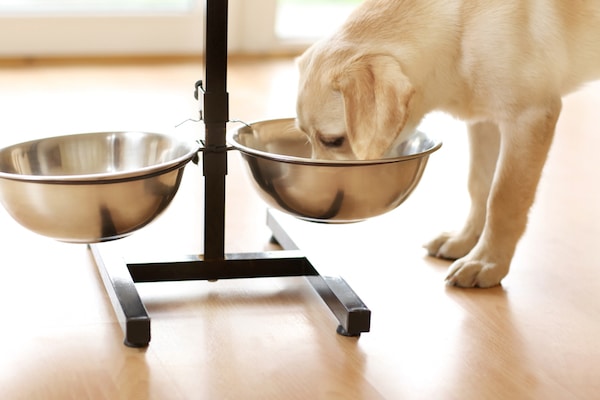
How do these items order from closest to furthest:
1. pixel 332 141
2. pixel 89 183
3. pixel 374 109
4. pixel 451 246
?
pixel 89 183 → pixel 374 109 → pixel 332 141 → pixel 451 246

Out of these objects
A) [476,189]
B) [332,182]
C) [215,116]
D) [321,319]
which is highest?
[215,116]

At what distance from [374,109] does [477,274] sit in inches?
Result: 18.9

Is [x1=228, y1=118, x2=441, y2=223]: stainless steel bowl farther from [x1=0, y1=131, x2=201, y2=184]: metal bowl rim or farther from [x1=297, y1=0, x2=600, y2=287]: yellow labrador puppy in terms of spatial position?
[x1=0, y1=131, x2=201, y2=184]: metal bowl rim

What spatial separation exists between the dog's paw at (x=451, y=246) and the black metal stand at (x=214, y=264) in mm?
368

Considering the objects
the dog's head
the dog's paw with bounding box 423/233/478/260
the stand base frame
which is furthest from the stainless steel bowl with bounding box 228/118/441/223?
the dog's paw with bounding box 423/233/478/260

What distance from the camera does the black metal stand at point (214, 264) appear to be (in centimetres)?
166

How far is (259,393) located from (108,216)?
1.38 ft

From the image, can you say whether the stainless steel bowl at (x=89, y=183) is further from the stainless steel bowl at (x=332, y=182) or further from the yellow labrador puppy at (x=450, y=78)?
the yellow labrador puppy at (x=450, y=78)

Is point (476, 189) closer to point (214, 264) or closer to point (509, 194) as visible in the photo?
point (509, 194)

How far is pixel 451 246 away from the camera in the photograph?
2102 mm

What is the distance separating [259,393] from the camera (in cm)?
147

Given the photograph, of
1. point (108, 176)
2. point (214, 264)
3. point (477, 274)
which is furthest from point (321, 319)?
point (108, 176)

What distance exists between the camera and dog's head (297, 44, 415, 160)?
1686 millimetres

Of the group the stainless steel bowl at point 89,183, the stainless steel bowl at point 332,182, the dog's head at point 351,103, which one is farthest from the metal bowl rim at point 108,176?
the dog's head at point 351,103
